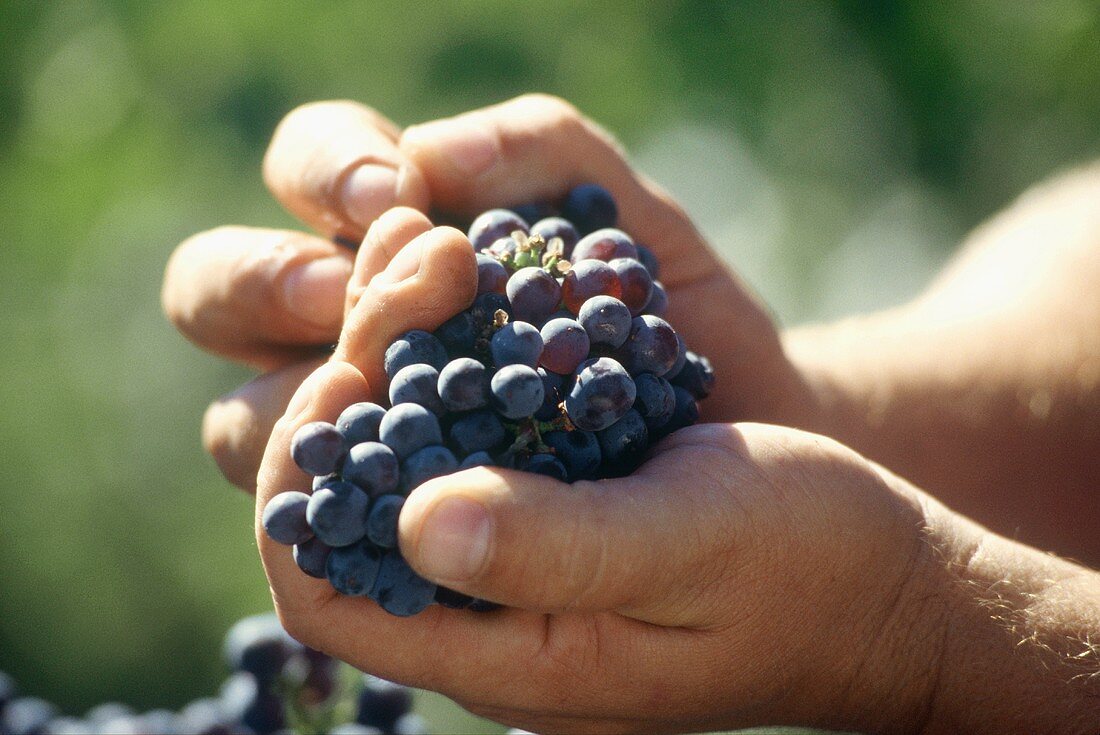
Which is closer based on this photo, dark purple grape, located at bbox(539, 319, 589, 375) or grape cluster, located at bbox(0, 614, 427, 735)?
dark purple grape, located at bbox(539, 319, 589, 375)

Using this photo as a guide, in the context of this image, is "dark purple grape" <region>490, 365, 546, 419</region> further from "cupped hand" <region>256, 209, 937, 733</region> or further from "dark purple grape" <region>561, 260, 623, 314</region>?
"dark purple grape" <region>561, 260, 623, 314</region>

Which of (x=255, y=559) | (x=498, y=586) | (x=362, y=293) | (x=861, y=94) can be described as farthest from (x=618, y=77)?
(x=498, y=586)

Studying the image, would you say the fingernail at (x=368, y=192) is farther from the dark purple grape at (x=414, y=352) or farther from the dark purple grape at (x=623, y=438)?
the dark purple grape at (x=623, y=438)

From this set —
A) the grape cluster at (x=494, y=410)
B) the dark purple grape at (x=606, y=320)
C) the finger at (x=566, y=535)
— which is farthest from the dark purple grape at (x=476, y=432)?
the dark purple grape at (x=606, y=320)

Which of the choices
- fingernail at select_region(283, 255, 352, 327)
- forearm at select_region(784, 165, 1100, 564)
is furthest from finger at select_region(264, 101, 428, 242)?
forearm at select_region(784, 165, 1100, 564)

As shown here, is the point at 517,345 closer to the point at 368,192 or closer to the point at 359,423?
the point at 359,423

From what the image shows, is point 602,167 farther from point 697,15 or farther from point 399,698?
point 697,15
